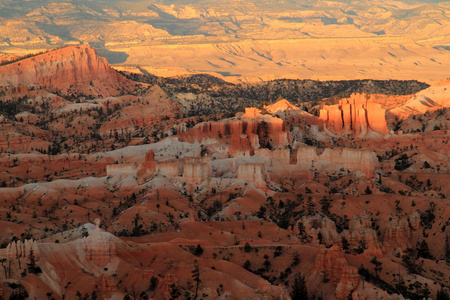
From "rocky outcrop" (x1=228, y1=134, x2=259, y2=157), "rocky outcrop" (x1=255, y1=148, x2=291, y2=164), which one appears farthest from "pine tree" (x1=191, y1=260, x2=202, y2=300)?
"rocky outcrop" (x1=255, y1=148, x2=291, y2=164)

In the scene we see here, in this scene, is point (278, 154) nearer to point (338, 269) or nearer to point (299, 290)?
point (338, 269)

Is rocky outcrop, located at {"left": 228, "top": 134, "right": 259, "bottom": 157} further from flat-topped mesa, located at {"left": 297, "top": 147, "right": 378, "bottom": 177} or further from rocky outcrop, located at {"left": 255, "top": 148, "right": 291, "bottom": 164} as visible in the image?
flat-topped mesa, located at {"left": 297, "top": 147, "right": 378, "bottom": 177}

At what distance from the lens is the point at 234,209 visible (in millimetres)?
118125

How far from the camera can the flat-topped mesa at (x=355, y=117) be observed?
18738 cm

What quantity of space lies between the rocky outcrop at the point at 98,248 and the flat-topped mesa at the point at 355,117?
108m

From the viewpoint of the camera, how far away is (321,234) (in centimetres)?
10519

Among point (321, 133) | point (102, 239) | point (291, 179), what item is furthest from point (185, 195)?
point (321, 133)

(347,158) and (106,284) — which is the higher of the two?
(106,284)

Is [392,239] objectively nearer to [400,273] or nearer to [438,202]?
[438,202]

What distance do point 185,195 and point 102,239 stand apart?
46.1 metres

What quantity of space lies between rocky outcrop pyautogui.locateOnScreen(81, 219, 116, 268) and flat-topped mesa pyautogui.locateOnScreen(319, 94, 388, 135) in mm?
108304

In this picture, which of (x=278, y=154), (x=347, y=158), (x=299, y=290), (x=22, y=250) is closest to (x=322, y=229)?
(x=299, y=290)

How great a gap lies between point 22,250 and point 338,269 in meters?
25.8

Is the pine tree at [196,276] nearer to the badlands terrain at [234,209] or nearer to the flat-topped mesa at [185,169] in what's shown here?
the badlands terrain at [234,209]
